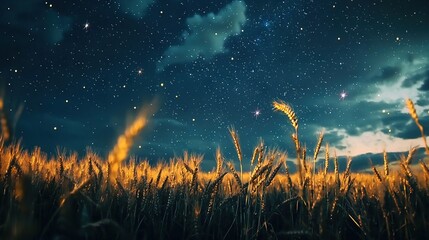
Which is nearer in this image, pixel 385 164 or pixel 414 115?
pixel 414 115

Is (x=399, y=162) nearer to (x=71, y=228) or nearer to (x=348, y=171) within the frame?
(x=348, y=171)

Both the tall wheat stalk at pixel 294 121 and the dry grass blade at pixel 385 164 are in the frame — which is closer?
the tall wheat stalk at pixel 294 121

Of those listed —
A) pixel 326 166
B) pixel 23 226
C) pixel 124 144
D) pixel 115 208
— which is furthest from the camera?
pixel 326 166

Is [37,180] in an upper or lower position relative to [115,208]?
upper

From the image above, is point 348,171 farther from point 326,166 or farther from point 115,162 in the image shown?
point 115,162

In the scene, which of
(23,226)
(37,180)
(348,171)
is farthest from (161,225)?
(348,171)

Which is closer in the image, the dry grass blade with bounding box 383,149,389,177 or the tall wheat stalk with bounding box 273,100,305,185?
the tall wheat stalk with bounding box 273,100,305,185

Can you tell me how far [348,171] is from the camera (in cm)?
317

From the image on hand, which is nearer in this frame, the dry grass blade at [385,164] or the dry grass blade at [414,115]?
the dry grass blade at [414,115]

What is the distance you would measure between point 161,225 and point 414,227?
189cm

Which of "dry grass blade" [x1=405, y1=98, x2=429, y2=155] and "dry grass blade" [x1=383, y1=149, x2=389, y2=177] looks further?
"dry grass blade" [x1=383, y1=149, x2=389, y2=177]

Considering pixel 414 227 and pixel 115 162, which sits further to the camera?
pixel 414 227

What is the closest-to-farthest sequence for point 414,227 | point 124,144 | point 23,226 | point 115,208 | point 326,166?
point 23,226
point 124,144
point 414,227
point 115,208
point 326,166

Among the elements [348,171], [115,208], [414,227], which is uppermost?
[348,171]
